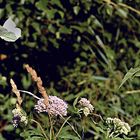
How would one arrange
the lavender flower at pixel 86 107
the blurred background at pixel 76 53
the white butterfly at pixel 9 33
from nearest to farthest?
the white butterfly at pixel 9 33 < the lavender flower at pixel 86 107 < the blurred background at pixel 76 53

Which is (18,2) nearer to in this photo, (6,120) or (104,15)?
(104,15)

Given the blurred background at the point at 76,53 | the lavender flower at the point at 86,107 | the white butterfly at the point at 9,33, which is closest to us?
the white butterfly at the point at 9,33

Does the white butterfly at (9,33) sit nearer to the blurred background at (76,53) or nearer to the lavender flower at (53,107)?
the lavender flower at (53,107)

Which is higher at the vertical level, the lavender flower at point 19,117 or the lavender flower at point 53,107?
the lavender flower at point 53,107

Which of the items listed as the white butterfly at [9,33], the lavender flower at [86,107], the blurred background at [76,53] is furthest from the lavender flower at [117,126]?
the blurred background at [76,53]

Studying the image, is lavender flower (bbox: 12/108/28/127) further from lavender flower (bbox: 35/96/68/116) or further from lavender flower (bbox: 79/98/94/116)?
lavender flower (bbox: 79/98/94/116)

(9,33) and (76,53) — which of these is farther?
(76,53)

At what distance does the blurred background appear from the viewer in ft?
8.18

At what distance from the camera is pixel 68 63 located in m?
2.89

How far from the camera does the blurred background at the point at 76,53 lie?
2.49 meters

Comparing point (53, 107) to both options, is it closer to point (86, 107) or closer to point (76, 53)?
point (86, 107)

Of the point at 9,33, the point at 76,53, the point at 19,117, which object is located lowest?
the point at 76,53

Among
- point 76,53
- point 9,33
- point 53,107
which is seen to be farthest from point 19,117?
point 76,53

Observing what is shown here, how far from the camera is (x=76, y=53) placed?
2.84 meters
